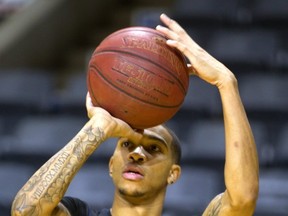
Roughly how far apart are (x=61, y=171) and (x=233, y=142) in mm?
654

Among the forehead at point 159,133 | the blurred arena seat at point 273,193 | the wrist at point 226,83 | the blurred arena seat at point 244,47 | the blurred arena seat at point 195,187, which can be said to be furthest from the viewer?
the blurred arena seat at point 244,47

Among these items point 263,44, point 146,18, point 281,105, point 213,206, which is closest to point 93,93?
point 213,206

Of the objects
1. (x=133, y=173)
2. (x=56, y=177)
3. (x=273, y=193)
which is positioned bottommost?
(x=56, y=177)

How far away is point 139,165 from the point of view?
11.0 feet

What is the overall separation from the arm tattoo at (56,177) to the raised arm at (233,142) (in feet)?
1.52

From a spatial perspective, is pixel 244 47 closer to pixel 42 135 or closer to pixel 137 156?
pixel 42 135

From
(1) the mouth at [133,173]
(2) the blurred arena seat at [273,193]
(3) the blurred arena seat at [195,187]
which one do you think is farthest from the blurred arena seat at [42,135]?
(1) the mouth at [133,173]

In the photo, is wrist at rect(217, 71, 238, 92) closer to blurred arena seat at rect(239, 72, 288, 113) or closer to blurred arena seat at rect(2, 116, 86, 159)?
blurred arena seat at rect(239, 72, 288, 113)

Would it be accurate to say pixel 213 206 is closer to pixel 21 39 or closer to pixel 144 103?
pixel 144 103

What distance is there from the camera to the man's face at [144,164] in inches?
130

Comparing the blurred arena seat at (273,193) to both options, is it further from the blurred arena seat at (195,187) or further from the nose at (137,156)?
the nose at (137,156)

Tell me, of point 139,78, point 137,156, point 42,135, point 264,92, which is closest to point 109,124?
point 139,78

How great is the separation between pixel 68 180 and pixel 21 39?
456cm

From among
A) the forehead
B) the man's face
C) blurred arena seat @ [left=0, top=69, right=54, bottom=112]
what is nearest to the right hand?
the man's face
